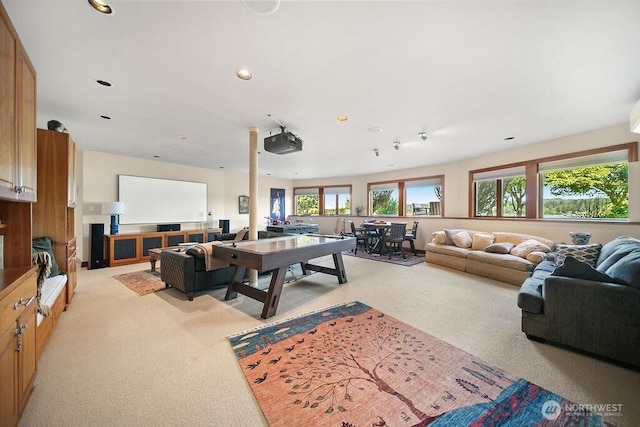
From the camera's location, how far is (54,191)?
2.90 meters

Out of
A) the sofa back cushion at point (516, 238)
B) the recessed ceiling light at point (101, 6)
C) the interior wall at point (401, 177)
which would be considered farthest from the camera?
the sofa back cushion at point (516, 238)

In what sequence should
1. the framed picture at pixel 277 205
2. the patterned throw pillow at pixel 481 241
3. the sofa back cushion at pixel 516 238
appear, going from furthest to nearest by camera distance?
the framed picture at pixel 277 205 → the patterned throw pillow at pixel 481 241 → the sofa back cushion at pixel 516 238

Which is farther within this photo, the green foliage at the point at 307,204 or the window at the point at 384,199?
the green foliage at the point at 307,204

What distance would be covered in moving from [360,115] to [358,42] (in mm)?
1521

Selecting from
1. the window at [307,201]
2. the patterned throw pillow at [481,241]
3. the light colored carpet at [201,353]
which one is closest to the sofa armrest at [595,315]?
the light colored carpet at [201,353]

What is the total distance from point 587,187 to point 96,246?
383 inches

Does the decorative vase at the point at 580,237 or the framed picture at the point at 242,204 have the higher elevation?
the framed picture at the point at 242,204

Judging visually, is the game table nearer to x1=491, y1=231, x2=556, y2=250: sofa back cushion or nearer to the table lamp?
the table lamp

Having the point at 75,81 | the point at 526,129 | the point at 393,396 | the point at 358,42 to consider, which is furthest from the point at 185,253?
the point at 526,129

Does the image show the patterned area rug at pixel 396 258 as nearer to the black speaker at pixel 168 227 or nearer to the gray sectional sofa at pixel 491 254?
the gray sectional sofa at pixel 491 254

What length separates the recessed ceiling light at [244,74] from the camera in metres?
2.33

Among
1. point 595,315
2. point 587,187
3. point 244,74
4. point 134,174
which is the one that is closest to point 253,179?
point 244,74

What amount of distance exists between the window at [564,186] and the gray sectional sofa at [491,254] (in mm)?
767

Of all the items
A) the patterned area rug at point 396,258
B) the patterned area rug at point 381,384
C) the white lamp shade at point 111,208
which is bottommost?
the patterned area rug at point 381,384
